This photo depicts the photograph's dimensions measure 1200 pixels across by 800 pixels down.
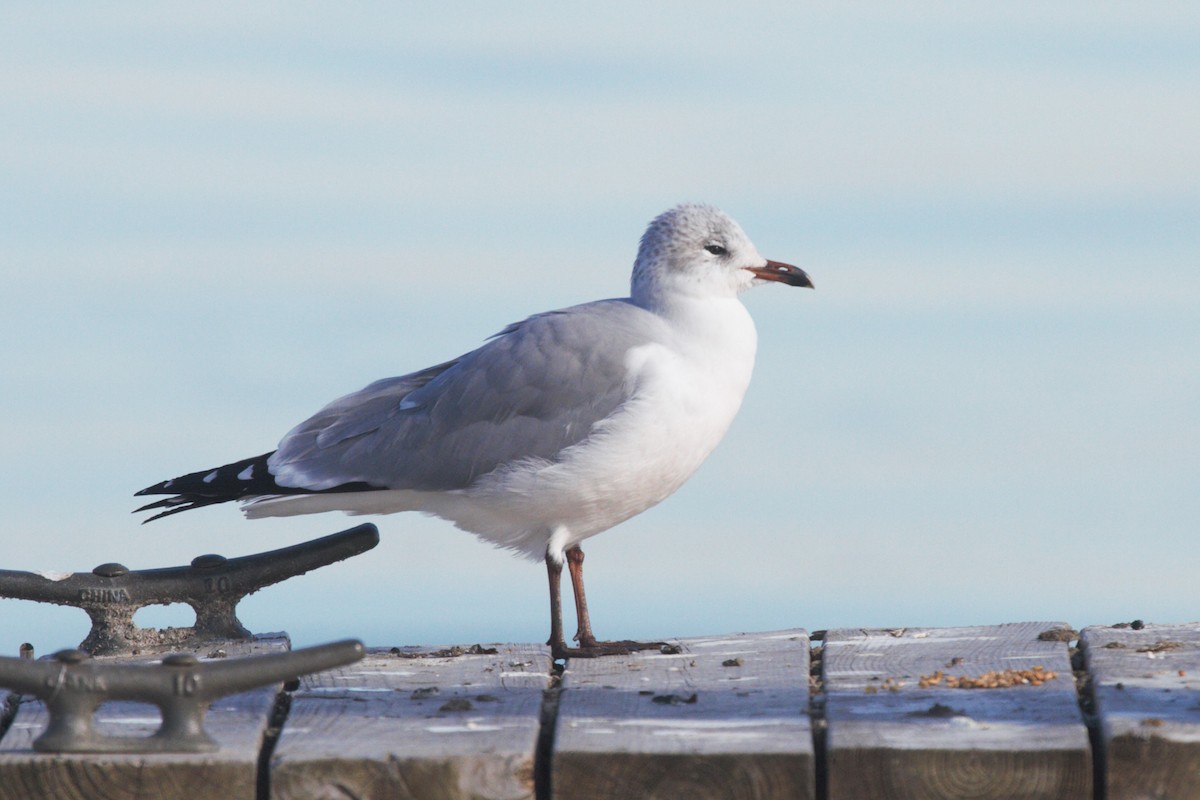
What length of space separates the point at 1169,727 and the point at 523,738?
1464 mm

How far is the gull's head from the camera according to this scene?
22.7ft

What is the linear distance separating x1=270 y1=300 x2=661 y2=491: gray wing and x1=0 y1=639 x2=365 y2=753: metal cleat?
2446 millimetres

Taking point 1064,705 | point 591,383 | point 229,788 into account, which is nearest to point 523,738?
point 229,788

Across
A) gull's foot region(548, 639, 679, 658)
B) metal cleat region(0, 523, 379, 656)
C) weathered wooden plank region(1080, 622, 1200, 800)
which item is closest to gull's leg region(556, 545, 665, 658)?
gull's foot region(548, 639, 679, 658)

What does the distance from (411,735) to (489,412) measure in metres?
2.54

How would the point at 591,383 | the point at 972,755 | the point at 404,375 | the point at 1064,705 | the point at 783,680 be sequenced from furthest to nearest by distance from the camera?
the point at 404,375 < the point at 591,383 < the point at 783,680 < the point at 1064,705 < the point at 972,755

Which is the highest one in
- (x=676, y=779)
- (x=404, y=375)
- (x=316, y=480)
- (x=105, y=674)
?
(x=404, y=375)

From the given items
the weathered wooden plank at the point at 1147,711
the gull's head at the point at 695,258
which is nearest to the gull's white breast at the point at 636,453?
the gull's head at the point at 695,258

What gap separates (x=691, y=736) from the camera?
415cm

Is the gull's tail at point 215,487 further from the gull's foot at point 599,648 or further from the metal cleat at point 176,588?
the gull's foot at point 599,648

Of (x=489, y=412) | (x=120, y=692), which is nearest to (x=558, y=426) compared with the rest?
(x=489, y=412)

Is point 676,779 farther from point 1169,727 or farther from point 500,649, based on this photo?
point 500,649

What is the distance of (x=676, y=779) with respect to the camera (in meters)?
3.98

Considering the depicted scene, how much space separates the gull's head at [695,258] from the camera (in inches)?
273
